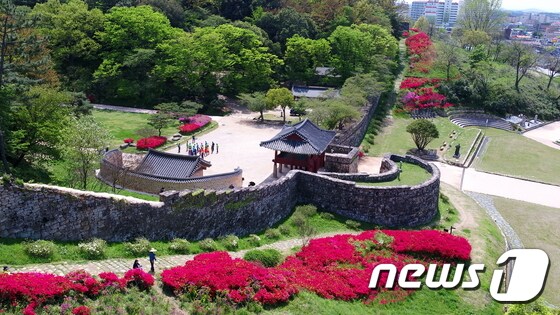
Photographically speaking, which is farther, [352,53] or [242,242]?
[352,53]

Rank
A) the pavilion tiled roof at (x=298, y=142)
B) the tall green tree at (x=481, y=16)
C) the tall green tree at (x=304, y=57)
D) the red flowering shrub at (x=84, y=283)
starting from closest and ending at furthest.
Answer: the red flowering shrub at (x=84, y=283) < the pavilion tiled roof at (x=298, y=142) < the tall green tree at (x=304, y=57) < the tall green tree at (x=481, y=16)

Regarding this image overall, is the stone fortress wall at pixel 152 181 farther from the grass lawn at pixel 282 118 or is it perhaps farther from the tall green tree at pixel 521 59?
the tall green tree at pixel 521 59

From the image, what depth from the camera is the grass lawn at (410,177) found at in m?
26.7

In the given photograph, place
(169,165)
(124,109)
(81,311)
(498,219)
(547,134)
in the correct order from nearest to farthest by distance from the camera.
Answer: (81,311) → (169,165) → (498,219) → (124,109) → (547,134)

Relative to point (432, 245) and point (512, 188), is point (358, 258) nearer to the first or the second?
point (432, 245)

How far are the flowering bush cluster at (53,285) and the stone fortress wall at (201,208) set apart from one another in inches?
130

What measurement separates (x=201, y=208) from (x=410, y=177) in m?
13.7

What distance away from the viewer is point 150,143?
112 ft

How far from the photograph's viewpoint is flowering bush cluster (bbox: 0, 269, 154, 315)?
1162 centimetres

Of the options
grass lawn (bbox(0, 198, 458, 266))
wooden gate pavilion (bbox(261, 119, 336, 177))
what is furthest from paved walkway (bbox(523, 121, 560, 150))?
wooden gate pavilion (bbox(261, 119, 336, 177))

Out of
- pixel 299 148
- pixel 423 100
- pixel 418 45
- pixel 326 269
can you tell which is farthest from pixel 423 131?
pixel 418 45

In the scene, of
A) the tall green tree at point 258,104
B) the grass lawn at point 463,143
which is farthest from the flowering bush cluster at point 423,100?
the tall green tree at point 258,104

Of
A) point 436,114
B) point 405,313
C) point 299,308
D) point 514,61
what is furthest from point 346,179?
point 514,61

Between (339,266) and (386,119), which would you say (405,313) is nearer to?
(339,266)
